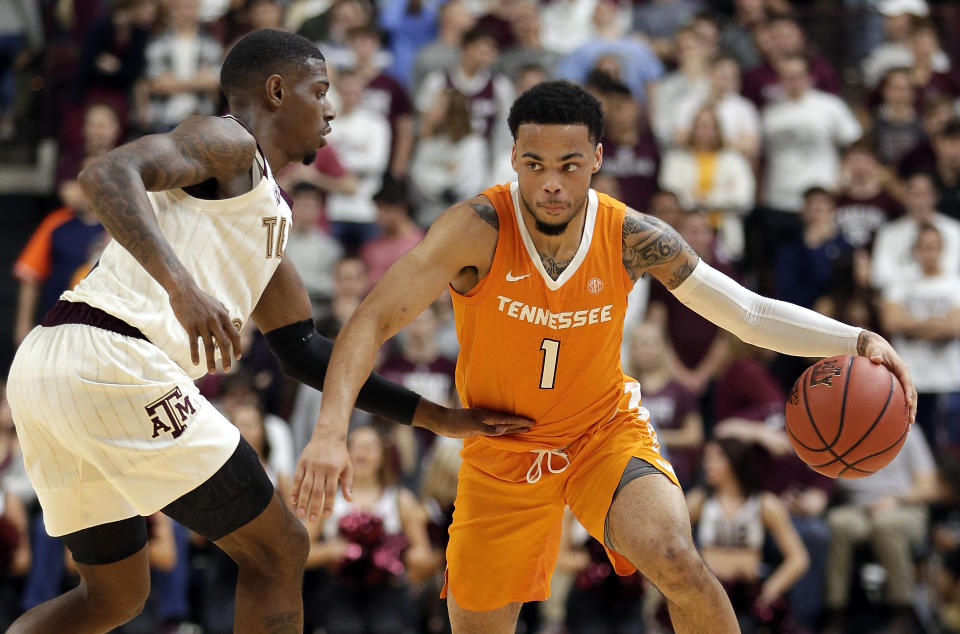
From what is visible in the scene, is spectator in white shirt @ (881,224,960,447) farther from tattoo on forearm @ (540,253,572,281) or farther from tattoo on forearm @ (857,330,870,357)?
tattoo on forearm @ (540,253,572,281)

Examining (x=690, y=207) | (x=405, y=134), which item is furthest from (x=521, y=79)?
(x=690, y=207)

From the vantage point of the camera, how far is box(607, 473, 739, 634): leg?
14.1 ft

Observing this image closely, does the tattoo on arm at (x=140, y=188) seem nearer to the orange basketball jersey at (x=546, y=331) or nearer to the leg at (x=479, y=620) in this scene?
the orange basketball jersey at (x=546, y=331)

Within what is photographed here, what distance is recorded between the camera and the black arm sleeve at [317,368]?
189 inches

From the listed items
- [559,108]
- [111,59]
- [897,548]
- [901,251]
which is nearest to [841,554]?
[897,548]

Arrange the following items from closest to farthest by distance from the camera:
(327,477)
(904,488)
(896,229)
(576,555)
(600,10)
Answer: (327,477) → (576,555) → (904,488) → (896,229) → (600,10)

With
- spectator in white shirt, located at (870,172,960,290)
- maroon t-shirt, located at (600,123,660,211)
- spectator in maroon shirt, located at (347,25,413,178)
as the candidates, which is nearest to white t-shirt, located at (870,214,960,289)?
spectator in white shirt, located at (870,172,960,290)

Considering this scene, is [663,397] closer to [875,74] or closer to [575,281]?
[575,281]

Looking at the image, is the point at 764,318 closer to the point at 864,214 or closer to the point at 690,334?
the point at 690,334

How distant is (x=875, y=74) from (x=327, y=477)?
1044 centimetres

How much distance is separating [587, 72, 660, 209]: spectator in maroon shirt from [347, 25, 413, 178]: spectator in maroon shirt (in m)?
1.64

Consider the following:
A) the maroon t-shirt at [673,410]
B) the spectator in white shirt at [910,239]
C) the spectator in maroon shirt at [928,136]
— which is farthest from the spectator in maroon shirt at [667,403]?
the spectator in maroon shirt at [928,136]

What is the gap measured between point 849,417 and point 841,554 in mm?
4251

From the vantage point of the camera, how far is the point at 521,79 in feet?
35.0
